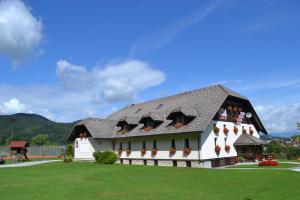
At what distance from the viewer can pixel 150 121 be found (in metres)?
41.1

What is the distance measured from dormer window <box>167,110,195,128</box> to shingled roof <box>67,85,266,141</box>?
0.43 metres

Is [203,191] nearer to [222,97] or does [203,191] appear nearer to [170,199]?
[170,199]

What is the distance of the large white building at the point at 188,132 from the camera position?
34.8 m

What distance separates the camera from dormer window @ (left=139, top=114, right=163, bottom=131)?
4000cm

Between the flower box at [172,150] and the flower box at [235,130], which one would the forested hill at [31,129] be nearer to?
the flower box at [172,150]

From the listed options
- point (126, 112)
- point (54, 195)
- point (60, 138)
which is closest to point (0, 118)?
point (60, 138)

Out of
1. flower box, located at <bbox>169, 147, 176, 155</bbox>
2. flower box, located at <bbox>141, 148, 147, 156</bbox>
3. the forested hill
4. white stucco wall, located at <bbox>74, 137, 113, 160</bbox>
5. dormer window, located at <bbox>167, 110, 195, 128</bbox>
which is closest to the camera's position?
dormer window, located at <bbox>167, 110, 195, 128</bbox>

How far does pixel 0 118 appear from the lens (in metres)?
162

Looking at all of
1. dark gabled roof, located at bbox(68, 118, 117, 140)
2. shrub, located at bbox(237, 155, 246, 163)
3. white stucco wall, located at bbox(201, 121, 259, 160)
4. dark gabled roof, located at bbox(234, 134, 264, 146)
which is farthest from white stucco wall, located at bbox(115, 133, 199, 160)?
shrub, located at bbox(237, 155, 246, 163)

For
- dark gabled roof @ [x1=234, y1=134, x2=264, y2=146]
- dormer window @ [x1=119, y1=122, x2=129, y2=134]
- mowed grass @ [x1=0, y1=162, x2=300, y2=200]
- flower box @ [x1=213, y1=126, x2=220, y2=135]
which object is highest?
dormer window @ [x1=119, y1=122, x2=129, y2=134]

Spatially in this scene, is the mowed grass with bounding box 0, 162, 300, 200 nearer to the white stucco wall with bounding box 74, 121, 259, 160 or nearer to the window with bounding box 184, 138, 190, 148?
the white stucco wall with bounding box 74, 121, 259, 160

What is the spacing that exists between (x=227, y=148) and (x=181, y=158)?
5.34 m

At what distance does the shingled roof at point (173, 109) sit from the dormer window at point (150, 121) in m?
0.54

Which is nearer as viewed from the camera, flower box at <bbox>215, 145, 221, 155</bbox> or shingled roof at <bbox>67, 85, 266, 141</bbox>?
flower box at <bbox>215, 145, 221, 155</bbox>
